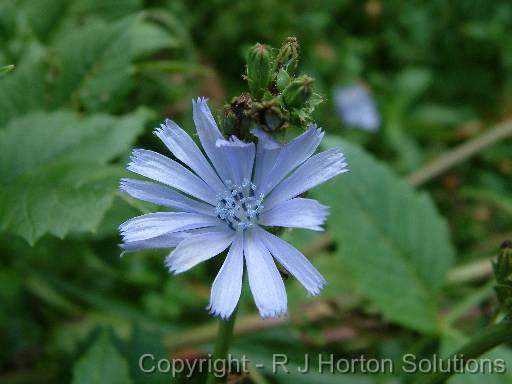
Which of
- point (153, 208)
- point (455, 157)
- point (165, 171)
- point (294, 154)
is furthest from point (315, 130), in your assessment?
point (455, 157)

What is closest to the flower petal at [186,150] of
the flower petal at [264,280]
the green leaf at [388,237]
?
the flower petal at [264,280]

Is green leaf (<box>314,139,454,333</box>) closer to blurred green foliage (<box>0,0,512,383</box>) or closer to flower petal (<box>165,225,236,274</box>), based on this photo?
blurred green foliage (<box>0,0,512,383</box>)

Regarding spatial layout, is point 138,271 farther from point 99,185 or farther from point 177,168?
point 177,168

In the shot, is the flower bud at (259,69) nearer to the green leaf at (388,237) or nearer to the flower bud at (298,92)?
the flower bud at (298,92)

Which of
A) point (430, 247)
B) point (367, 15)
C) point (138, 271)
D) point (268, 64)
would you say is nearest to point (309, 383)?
point (430, 247)

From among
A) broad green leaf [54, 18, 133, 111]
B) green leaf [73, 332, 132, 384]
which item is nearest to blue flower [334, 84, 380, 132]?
broad green leaf [54, 18, 133, 111]
